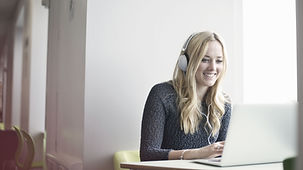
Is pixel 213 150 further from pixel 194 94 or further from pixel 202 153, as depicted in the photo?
pixel 194 94

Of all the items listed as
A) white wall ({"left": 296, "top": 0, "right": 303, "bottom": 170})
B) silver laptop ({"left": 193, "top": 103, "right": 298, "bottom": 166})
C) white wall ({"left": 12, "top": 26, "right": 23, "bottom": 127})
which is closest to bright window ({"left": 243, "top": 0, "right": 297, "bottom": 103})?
silver laptop ({"left": 193, "top": 103, "right": 298, "bottom": 166})

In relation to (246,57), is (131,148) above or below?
below

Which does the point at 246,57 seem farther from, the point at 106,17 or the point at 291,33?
the point at 106,17

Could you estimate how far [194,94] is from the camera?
7.33 feet

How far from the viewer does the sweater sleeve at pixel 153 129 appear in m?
2.05

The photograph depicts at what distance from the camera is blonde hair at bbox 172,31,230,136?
222 cm

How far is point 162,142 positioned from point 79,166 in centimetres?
65

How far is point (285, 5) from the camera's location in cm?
268

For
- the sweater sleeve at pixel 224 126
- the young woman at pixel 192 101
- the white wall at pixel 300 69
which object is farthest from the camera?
the sweater sleeve at pixel 224 126

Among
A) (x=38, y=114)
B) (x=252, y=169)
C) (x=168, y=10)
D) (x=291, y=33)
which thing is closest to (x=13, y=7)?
(x=38, y=114)

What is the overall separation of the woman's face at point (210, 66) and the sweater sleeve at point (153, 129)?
0.22 metres

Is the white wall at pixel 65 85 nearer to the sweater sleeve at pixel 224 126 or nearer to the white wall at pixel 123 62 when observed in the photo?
the white wall at pixel 123 62

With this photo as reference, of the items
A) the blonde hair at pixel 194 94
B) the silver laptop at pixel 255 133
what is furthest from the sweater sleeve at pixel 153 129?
the silver laptop at pixel 255 133

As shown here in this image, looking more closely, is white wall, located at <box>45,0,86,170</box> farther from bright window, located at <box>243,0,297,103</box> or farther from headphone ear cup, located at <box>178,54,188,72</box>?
bright window, located at <box>243,0,297,103</box>
